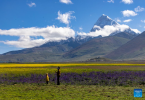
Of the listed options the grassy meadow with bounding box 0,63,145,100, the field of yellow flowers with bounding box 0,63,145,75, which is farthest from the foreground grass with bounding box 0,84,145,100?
the field of yellow flowers with bounding box 0,63,145,75

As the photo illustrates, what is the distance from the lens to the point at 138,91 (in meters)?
10.1

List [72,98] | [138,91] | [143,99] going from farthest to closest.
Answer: [72,98]
[143,99]
[138,91]

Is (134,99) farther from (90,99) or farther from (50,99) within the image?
(50,99)

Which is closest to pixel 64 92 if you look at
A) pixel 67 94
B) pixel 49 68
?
pixel 67 94

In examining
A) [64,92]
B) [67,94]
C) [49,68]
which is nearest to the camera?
[67,94]

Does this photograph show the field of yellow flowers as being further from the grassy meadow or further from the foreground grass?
the foreground grass

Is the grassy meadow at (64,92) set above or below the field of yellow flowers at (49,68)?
below

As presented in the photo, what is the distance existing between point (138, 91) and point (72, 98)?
9843mm

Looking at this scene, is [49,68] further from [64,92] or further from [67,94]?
[67,94]

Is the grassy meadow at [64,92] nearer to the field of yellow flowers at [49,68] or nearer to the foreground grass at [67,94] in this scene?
the foreground grass at [67,94]

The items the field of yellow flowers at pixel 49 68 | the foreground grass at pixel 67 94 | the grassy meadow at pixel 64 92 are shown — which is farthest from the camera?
the field of yellow flowers at pixel 49 68

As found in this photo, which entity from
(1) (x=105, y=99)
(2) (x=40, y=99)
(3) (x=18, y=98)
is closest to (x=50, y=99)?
(2) (x=40, y=99)

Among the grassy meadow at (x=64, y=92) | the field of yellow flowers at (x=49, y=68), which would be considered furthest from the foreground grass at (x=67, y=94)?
the field of yellow flowers at (x=49, y=68)

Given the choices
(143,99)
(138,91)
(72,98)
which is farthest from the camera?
(72,98)
